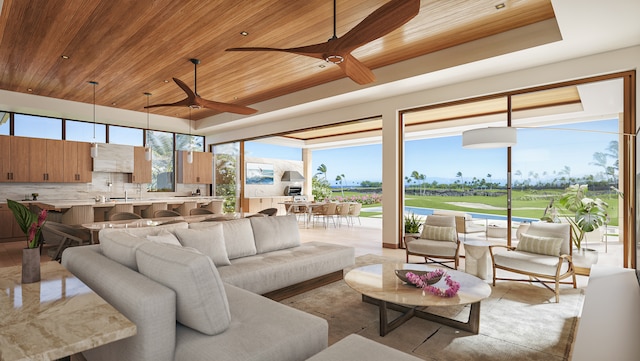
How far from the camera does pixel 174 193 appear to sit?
9.99 meters

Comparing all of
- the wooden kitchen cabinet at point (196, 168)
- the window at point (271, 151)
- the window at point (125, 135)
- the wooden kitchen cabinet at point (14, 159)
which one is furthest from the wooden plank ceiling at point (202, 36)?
the window at point (271, 151)

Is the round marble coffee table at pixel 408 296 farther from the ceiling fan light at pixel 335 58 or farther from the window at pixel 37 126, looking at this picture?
the window at pixel 37 126

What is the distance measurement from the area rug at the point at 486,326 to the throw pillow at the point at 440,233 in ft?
3.48

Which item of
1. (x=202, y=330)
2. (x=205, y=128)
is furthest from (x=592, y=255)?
(x=205, y=128)

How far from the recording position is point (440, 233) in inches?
190

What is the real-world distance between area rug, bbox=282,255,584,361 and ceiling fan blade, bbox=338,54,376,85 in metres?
2.39

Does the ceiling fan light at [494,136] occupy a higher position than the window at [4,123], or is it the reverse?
the window at [4,123]

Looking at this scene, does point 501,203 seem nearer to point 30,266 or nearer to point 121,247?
point 121,247

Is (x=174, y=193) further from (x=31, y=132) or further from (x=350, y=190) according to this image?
(x=350, y=190)

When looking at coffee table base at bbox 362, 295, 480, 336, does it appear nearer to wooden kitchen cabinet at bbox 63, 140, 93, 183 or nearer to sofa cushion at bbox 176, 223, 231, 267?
sofa cushion at bbox 176, 223, 231, 267

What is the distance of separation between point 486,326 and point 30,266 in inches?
126

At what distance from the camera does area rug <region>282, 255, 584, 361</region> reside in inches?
95.7

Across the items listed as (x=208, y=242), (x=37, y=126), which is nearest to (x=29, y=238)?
(x=208, y=242)

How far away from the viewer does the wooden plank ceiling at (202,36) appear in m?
3.63
